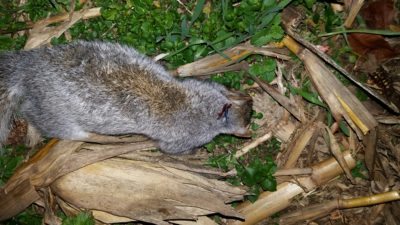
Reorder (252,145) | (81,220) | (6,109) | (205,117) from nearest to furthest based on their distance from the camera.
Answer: (81,220), (6,109), (205,117), (252,145)

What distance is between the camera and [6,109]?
5.04m

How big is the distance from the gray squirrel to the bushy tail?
11 mm

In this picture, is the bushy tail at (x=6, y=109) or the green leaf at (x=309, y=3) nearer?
the bushy tail at (x=6, y=109)

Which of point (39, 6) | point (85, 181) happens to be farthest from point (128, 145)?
point (39, 6)

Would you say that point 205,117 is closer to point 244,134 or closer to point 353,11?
point 244,134

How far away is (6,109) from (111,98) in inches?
56.1

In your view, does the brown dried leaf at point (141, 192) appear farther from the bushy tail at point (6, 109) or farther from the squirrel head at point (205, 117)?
the bushy tail at point (6, 109)

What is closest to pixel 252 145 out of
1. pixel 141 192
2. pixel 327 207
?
pixel 327 207

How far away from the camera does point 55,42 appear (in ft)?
18.0

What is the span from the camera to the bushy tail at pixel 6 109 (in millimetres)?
4992

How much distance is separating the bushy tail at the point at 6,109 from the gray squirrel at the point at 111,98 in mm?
11

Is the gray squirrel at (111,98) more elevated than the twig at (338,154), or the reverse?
the gray squirrel at (111,98)

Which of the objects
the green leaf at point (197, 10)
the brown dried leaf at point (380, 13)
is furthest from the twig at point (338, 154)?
the green leaf at point (197, 10)

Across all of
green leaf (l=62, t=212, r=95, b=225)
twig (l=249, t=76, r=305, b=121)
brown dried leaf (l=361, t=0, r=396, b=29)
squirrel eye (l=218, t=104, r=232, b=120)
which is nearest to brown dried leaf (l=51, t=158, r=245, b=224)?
green leaf (l=62, t=212, r=95, b=225)
